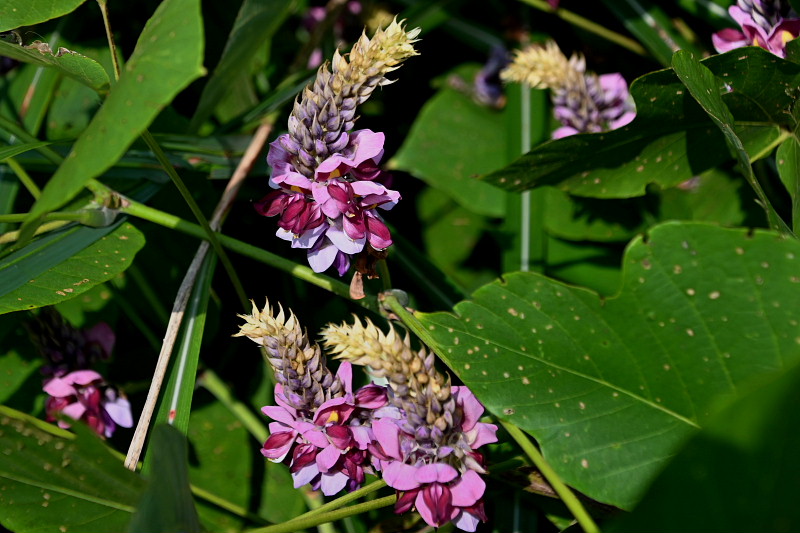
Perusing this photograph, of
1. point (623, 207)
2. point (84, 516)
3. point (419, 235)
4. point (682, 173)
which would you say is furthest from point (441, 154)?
point (84, 516)

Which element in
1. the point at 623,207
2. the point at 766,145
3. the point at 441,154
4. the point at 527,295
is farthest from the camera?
the point at 441,154

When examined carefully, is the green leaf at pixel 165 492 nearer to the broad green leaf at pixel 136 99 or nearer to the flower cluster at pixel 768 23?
the broad green leaf at pixel 136 99

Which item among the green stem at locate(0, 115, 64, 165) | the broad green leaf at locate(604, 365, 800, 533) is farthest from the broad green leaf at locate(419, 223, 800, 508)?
the green stem at locate(0, 115, 64, 165)

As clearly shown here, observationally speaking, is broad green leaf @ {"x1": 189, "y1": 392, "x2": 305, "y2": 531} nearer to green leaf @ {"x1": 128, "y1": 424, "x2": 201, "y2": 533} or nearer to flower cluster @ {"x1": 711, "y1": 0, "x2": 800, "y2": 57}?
green leaf @ {"x1": 128, "y1": 424, "x2": 201, "y2": 533}

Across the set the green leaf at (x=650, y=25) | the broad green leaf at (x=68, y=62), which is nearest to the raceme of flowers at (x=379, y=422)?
the broad green leaf at (x=68, y=62)

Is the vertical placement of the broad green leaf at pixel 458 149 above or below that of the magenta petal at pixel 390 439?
above

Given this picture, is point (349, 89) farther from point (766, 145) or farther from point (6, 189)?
point (6, 189)

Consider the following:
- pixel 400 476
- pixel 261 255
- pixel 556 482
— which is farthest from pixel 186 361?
pixel 556 482
